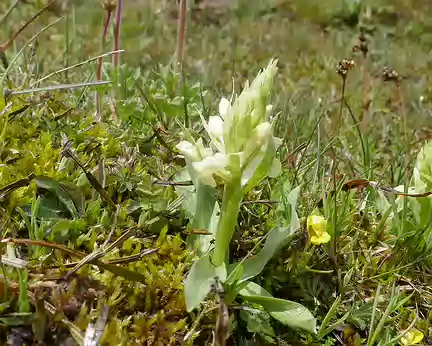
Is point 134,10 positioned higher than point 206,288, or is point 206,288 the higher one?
point 134,10

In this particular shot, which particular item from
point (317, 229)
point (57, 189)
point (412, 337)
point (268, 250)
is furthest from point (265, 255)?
point (57, 189)

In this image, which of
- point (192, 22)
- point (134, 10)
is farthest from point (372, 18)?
point (134, 10)

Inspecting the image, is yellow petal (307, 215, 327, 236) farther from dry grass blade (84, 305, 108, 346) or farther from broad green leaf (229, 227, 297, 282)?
dry grass blade (84, 305, 108, 346)

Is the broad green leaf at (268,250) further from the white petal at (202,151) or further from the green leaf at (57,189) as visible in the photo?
the green leaf at (57,189)

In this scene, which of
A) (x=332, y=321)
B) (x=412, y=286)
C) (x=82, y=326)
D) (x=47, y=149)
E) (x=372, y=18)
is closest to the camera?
(x=82, y=326)

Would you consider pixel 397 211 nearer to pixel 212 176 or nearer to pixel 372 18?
pixel 212 176

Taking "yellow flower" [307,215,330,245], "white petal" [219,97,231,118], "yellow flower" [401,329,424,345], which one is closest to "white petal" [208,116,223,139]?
"white petal" [219,97,231,118]
